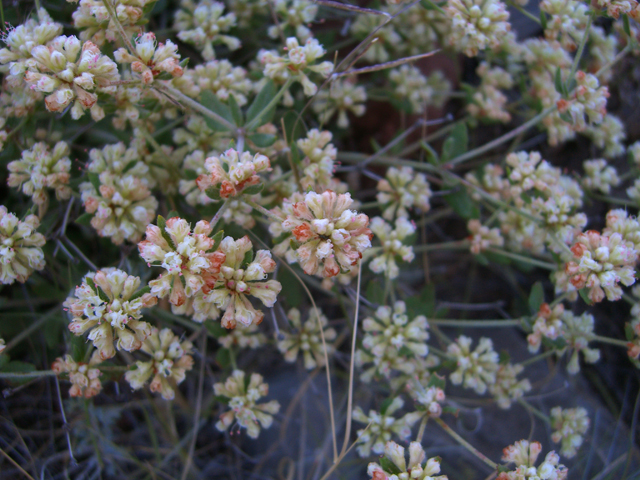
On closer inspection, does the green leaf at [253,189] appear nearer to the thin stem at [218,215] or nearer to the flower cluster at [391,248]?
the thin stem at [218,215]

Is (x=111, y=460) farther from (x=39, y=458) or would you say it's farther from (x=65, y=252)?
(x=65, y=252)

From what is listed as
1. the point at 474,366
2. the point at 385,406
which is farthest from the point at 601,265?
the point at 385,406

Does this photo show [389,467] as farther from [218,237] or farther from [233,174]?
[233,174]

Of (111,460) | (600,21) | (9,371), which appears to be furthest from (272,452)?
(600,21)

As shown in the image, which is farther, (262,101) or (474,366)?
(474,366)

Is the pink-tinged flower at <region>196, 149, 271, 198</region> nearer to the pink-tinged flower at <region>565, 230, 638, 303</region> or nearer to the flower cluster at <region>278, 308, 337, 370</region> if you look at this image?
the flower cluster at <region>278, 308, 337, 370</region>

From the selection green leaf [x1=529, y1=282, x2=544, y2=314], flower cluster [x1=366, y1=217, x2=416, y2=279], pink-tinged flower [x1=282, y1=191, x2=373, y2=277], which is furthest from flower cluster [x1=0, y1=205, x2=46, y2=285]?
green leaf [x1=529, y1=282, x2=544, y2=314]

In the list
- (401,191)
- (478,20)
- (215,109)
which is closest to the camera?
(215,109)

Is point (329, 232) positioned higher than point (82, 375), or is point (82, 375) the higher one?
point (329, 232)
